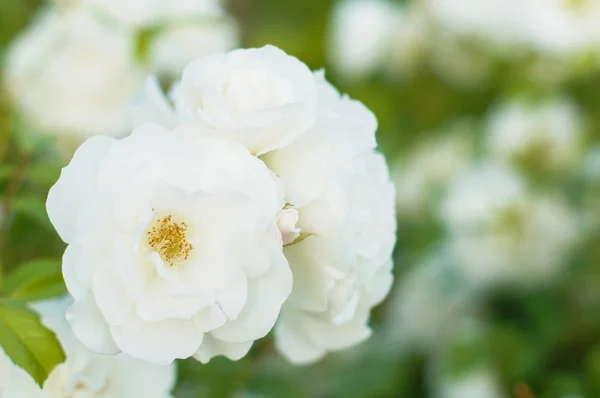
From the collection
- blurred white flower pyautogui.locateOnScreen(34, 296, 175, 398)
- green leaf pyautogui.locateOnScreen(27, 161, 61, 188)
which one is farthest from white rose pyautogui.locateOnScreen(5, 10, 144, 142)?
blurred white flower pyautogui.locateOnScreen(34, 296, 175, 398)

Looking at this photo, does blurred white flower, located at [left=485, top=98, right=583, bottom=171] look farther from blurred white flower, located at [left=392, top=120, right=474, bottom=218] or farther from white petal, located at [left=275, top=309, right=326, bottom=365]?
white petal, located at [left=275, top=309, right=326, bottom=365]

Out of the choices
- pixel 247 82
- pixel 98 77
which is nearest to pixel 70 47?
pixel 98 77

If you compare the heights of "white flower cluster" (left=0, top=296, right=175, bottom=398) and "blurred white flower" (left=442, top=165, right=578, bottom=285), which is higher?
"white flower cluster" (left=0, top=296, right=175, bottom=398)

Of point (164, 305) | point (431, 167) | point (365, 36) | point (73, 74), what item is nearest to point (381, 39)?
point (365, 36)

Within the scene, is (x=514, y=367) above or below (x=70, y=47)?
below

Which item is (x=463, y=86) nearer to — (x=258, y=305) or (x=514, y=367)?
(x=514, y=367)

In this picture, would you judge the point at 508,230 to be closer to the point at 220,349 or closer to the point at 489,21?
the point at 489,21

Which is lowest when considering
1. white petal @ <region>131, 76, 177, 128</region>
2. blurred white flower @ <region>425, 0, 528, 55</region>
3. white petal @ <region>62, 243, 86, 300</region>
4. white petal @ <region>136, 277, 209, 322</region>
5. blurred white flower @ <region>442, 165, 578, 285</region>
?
blurred white flower @ <region>442, 165, 578, 285</region>
